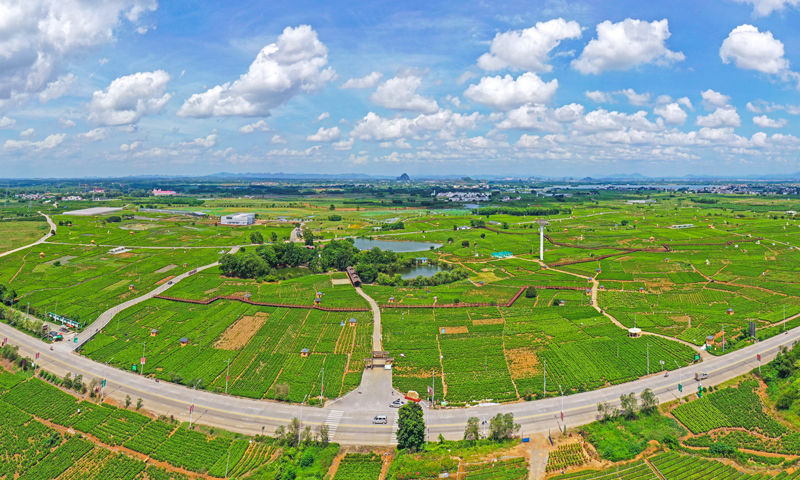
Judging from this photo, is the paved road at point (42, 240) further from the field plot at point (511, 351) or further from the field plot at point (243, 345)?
the field plot at point (511, 351)

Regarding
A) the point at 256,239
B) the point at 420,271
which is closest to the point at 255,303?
the point at 420,271

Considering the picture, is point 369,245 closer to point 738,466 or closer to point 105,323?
point 105,323

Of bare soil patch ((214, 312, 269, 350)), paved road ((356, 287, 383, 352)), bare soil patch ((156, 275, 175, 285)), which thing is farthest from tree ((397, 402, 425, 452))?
→ bare soil patch ((156, 275, 175, 285))

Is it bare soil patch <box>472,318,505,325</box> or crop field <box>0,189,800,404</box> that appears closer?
crop field <box>0,189,800,404</box>

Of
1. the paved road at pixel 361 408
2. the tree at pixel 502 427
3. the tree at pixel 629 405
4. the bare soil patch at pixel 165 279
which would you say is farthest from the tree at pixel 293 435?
the bare soil patch at pixel 165 279

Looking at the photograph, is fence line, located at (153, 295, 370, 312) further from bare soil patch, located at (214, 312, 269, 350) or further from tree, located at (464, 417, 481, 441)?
tree, located at (464, 417, 481, 441)
